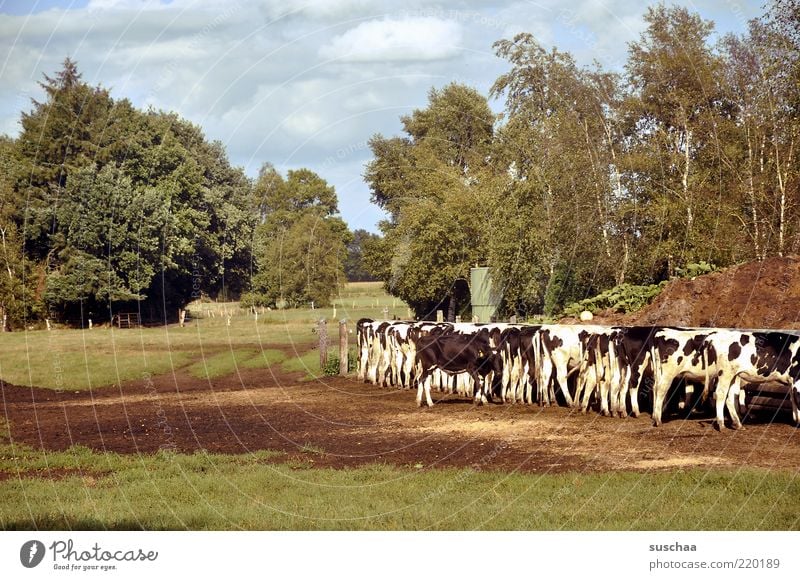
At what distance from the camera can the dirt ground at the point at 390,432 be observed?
1402 centimetres

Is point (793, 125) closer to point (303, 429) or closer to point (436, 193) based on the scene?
point (436, 193)

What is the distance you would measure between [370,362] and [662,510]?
56.2ft

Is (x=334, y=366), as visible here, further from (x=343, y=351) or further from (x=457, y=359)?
(x=457, y=359)

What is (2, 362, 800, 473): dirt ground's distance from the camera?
552 inches

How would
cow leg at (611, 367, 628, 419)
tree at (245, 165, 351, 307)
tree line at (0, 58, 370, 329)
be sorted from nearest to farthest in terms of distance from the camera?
cow leg at (611, 367, 628, 419) < tree at (245, 165, 351, 307) < tree line at (0, 58, 370, 329)

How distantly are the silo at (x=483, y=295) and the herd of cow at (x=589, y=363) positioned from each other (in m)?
9.09

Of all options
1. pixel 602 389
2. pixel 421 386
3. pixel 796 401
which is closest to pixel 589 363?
pixel 602 389

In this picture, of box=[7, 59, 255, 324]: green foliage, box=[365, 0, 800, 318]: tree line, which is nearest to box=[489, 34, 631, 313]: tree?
box=[365, 0, 800, 318]: tree line

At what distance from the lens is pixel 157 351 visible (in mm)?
38000

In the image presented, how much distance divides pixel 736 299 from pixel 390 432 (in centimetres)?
1054

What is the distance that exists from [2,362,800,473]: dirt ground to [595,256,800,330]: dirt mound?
19.7 ft

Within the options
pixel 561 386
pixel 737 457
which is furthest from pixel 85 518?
pixel 561 386

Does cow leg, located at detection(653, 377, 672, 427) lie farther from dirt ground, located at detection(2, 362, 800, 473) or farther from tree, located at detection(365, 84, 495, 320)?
tree, located at detection(365, 84, 495, 320)

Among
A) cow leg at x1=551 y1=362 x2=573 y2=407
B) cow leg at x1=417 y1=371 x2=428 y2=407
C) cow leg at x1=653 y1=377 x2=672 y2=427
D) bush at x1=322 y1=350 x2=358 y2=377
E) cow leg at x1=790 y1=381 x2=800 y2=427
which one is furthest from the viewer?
bush at x1=322 y1=350 x2=358 y2=377
